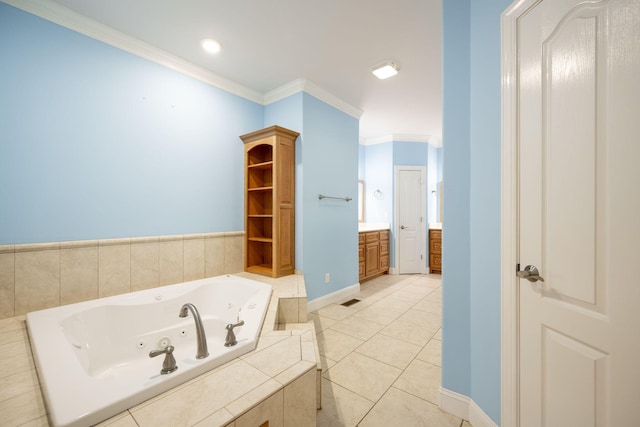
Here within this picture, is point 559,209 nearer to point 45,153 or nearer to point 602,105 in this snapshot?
point 602,105

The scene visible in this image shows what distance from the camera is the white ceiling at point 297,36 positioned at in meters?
1.76

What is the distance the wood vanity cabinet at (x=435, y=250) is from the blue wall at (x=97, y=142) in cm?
405

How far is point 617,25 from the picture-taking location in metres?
0.75

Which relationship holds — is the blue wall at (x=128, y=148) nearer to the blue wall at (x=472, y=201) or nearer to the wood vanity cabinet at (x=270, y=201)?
the wood vanity cabinet at (x=270, y=201)

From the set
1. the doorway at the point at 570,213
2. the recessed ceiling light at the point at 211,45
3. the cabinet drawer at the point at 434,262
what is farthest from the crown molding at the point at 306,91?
the cabinet drawer at the point at 434,262

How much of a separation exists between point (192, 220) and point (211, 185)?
1.41 feet

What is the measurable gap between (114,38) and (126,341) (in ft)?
7.88

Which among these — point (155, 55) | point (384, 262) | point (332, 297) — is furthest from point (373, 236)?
point (155, 55)

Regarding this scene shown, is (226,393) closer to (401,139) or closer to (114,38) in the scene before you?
(114,38)

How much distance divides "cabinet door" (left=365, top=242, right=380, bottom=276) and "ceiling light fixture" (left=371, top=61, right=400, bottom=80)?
260 cm

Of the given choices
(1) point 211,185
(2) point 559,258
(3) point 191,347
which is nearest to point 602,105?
(2) point 559,258

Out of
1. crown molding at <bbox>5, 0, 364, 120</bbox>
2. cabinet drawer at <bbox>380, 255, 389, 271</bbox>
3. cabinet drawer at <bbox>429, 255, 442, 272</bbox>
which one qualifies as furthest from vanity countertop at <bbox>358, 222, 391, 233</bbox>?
crown molding at <bbox>5, 0, 364, 120</bbox>

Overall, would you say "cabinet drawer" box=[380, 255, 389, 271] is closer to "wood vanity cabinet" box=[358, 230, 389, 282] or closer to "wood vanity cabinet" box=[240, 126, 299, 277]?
"wood vanity cabinet" box=[358, 230, 389, 282]

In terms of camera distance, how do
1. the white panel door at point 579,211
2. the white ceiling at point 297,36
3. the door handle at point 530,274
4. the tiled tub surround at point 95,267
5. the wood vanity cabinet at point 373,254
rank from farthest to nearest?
the wood vanity cabinet at point 373,254 → the white ceiling at point 297,36 → the tiled tub surround at point 95,267 → the door handle at point 530,274 → the white panel door at point 579,211
